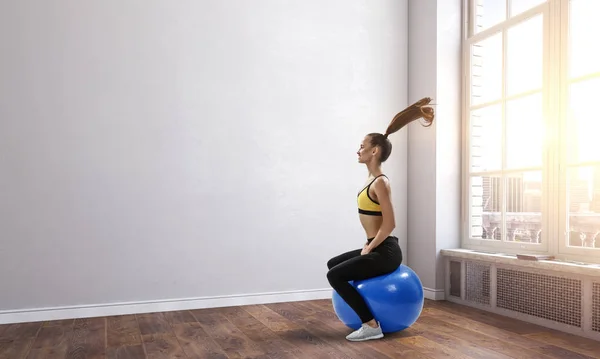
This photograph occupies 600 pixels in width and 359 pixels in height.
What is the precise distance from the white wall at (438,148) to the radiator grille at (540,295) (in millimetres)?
704

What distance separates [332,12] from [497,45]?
4.75ft

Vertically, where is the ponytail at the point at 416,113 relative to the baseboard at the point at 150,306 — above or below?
above

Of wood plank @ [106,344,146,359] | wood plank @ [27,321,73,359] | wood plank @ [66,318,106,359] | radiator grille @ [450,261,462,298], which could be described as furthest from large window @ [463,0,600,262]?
wood plank @ [27,321,73,359]

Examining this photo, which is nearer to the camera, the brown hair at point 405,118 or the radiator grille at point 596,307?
the radiator grille at point 596,307

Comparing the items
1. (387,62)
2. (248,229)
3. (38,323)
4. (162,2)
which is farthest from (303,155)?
(38,323)

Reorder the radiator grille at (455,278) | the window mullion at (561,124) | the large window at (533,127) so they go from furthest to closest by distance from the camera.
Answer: the radiator grille at (455,278)
the window mullion at (561,124)
the large window at (533,127)

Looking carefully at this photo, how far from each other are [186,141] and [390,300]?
2.07 m

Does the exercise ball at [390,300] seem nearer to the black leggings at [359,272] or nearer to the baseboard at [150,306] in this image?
the black leggings at [359,272]

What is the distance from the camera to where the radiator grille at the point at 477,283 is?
13.6 feet

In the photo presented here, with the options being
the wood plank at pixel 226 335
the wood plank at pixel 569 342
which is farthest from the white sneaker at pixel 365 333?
the wood plank at pixel 569 342

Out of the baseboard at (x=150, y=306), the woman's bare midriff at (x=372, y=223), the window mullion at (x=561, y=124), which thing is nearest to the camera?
the woman's bare midriff at (x=372, y=223)

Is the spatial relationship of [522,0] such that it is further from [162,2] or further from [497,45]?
[162,2]

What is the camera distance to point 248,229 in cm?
440

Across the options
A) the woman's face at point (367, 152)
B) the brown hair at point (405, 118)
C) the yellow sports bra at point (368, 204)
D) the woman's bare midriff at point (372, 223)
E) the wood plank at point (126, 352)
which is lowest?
the wood plank at point (126, 352)
